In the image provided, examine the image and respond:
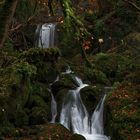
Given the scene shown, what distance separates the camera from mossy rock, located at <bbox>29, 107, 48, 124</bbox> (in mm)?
14078

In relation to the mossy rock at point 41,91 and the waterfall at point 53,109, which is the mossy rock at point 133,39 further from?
the waterfall at point 53,109

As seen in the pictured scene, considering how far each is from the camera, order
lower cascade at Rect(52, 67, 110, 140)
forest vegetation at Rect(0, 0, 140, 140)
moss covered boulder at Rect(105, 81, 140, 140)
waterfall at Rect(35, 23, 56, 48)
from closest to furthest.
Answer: moss covered boulder at Rect(105, 81, 140, 140) < forest vegetation at Rect(0, 0, 140, 140) < lower cascade at Rect(52, 67, 110, 140) < waterfall at Rect(35, 23, 56, 48)

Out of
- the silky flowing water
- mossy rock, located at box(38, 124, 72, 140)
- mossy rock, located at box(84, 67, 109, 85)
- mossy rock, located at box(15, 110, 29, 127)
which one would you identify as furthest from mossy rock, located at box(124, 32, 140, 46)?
mossy rock, located at box(15, 110, 29, 127)

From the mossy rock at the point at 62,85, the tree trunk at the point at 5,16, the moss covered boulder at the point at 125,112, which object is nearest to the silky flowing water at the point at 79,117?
the mossy rock at the point at 62,85

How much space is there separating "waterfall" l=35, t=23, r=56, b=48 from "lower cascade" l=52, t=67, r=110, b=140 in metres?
9.04

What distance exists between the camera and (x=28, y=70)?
46.7 feet

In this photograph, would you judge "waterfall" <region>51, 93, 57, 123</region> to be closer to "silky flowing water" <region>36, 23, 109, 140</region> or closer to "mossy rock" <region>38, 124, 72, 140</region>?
"silky flowing water" <region>36, 23, 109, 140</region>

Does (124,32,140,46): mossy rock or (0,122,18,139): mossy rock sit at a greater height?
(124,32,140,46): mossy rock

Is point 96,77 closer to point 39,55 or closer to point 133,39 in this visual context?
point 39,55

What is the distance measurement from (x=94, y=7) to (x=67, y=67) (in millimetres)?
11246

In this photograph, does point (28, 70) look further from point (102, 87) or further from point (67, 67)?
point (67, 67)

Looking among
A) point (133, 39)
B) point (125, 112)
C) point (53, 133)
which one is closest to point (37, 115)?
point (53, 133)

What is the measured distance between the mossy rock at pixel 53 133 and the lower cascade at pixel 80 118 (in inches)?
63.1

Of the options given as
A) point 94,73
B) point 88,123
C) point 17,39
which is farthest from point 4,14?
point 17,39
